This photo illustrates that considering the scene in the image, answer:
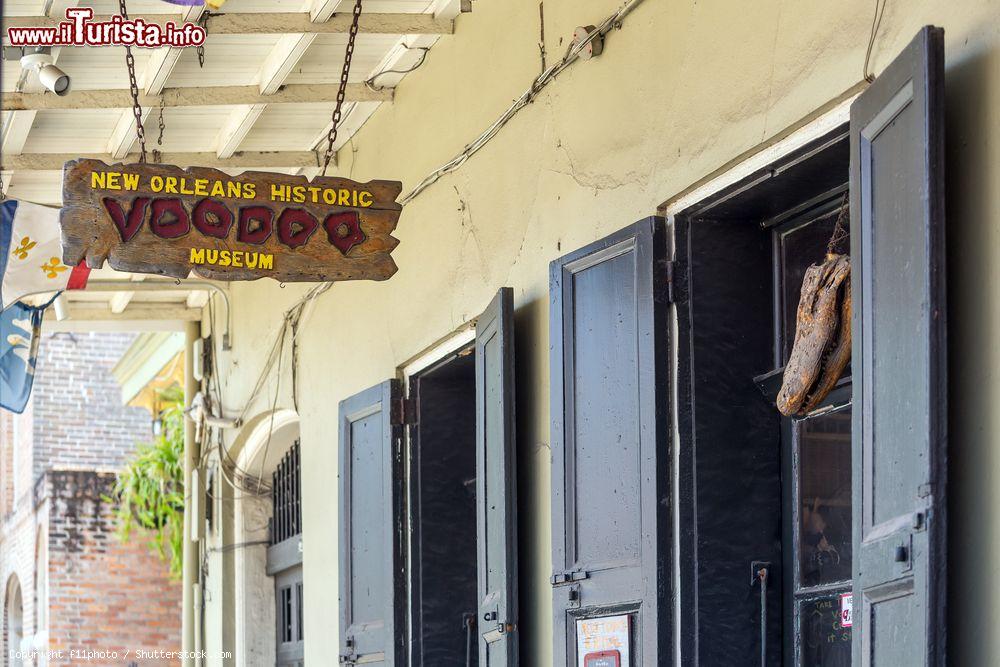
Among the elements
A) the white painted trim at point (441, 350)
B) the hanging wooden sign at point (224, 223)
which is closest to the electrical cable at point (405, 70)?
the white painted trim at point (441, 350)

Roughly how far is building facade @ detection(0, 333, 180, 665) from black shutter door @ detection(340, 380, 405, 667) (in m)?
8.18

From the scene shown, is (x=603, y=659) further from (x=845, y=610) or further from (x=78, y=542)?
(x=78, y=542)

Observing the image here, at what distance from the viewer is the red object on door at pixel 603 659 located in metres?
4.93

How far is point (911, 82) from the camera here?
3.39 meters

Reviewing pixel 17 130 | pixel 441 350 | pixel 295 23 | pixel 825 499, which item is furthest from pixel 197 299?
pixel 825 499

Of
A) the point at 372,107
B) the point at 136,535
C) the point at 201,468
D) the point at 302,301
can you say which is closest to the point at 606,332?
the point at 372,107

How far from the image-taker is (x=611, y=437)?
16.5 feet

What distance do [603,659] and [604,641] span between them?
0.06 meters

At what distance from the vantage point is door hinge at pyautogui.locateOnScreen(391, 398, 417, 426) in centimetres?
723

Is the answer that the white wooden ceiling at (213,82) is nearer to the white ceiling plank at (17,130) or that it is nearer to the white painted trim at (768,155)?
the white ceiling plank at (17,130)

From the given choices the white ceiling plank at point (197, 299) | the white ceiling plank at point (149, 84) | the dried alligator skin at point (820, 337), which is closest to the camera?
the dried alligator skin at point (820, 337)

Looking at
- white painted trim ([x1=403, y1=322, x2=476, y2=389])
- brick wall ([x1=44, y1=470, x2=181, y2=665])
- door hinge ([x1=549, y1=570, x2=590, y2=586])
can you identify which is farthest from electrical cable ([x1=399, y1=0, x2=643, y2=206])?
brick wall ([x1=44, y1=470, x2=181, y2=665])

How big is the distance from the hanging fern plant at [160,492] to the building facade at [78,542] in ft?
1.68

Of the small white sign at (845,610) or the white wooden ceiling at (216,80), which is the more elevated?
the white wooden ceiling at (216,80)
